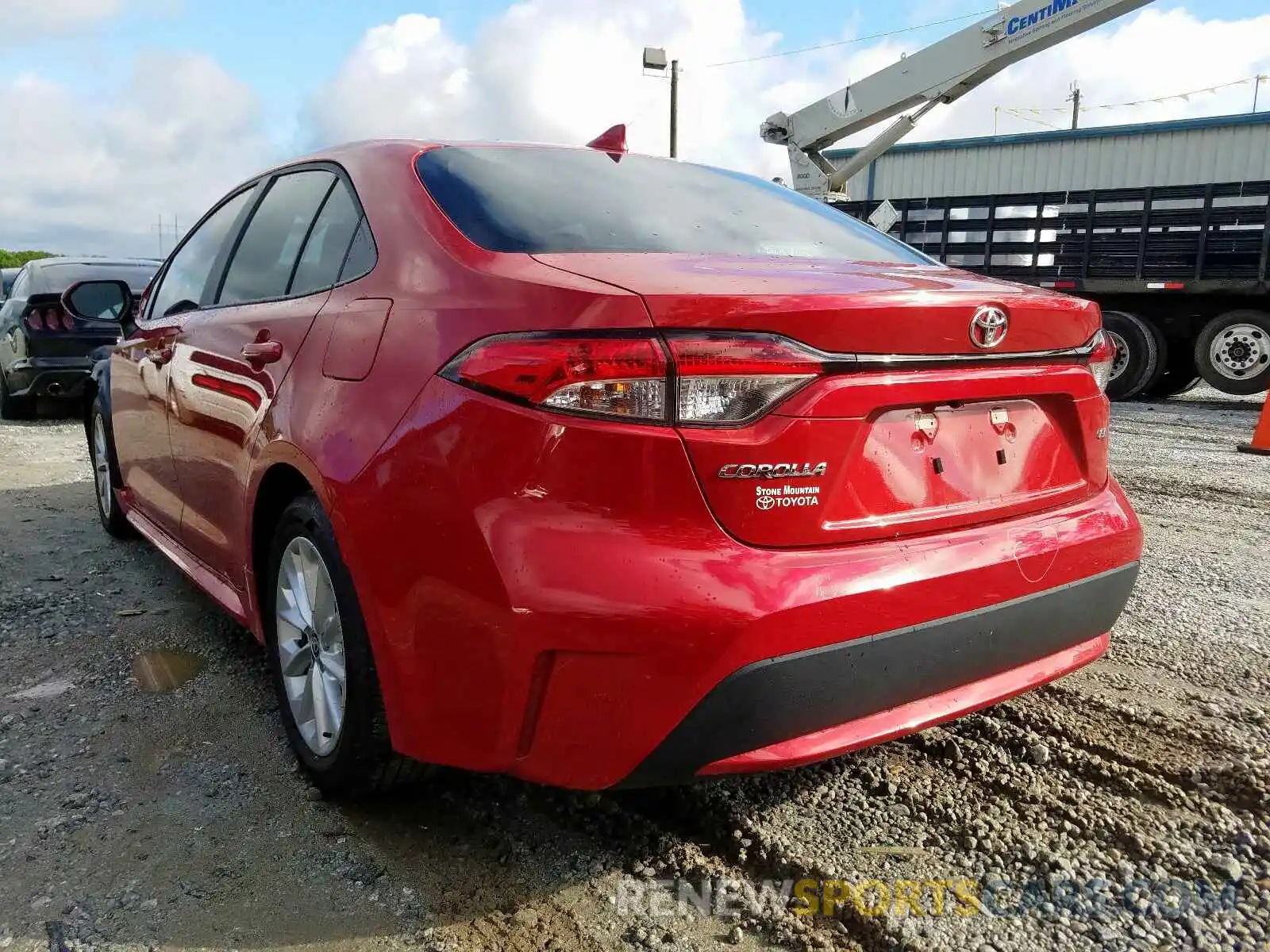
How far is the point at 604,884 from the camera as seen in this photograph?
200 cm

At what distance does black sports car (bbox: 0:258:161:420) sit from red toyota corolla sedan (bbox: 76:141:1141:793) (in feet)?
23.0

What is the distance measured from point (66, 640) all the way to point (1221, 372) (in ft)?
37.2

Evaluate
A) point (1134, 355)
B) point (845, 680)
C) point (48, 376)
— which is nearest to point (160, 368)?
point (845, 680)

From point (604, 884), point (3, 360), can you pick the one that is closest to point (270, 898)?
point (604, 884)

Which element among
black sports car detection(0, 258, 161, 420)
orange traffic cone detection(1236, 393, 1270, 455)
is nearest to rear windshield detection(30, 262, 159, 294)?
black sports car detection(0, 258, 161, 420)

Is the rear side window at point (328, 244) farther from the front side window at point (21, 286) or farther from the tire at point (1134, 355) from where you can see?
the tire at point (1134, 355)

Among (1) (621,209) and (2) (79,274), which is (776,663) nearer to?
(1) (621,209)

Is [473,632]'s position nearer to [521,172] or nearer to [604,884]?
[604,884]

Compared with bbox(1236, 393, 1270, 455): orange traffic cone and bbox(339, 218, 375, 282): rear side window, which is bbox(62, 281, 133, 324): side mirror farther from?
bbox(1236, 393, 1270, 455): orange traffic cone

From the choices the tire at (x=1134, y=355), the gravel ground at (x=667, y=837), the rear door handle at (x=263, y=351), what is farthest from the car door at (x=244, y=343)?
the tire at (x=1134, y=355)

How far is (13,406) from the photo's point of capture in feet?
28.8

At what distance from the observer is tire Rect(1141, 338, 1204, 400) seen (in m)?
11.6

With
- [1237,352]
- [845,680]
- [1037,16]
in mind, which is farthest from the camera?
[1037,16]

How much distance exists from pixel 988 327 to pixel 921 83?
1271cm
